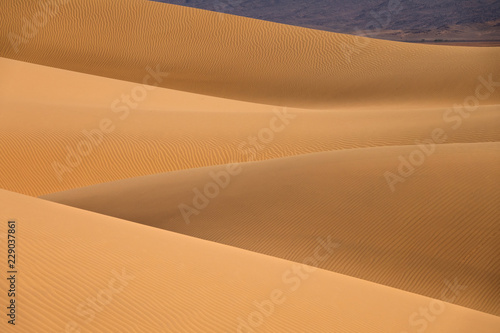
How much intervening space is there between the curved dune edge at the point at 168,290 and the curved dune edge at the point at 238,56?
59.1ft

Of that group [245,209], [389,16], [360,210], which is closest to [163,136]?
[245,209]

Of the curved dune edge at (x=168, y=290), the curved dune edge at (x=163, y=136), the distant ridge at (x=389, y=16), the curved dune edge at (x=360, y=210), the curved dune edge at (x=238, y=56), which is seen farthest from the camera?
the distant ridge at (x=389, y=16)

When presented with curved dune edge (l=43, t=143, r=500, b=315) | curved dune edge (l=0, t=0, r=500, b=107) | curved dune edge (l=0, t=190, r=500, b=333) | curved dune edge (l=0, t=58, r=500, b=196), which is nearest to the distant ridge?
curved dune edge (l=0, t=0, r=500, b=107)

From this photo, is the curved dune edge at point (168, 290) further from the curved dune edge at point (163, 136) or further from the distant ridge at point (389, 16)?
the distant ridge at point (389, 16)

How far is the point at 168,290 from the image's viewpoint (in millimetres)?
4922

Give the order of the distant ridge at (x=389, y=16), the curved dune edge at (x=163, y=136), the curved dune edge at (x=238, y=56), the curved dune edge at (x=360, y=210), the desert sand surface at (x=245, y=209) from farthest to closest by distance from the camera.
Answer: the distant ridge at (x=389, y=16)
the curved dune edge at (x=238, y=56)
the curved dune edge at (x=163, y=136)
the curved dune edge at (x=360, y=210)
the desert sand surface at (x=245, y=209)

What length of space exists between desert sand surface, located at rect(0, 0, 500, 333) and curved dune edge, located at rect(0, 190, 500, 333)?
0.07 ft

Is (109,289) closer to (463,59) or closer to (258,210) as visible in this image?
(258,210)

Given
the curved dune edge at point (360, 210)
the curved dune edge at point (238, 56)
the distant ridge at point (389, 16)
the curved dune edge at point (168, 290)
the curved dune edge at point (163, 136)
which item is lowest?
the curved dune edge at point (168, 290)

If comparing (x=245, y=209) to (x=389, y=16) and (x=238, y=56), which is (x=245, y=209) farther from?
(x=389, y=16)

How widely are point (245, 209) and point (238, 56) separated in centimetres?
1911

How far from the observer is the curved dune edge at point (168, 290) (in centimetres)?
437

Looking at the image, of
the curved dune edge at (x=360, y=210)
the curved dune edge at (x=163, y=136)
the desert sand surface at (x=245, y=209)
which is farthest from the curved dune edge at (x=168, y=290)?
the curved dune edge at (x=163, y=136)

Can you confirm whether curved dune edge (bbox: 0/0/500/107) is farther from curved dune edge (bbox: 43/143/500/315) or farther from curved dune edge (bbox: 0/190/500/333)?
curved dune edge (bbox: 0/190/500/333)
